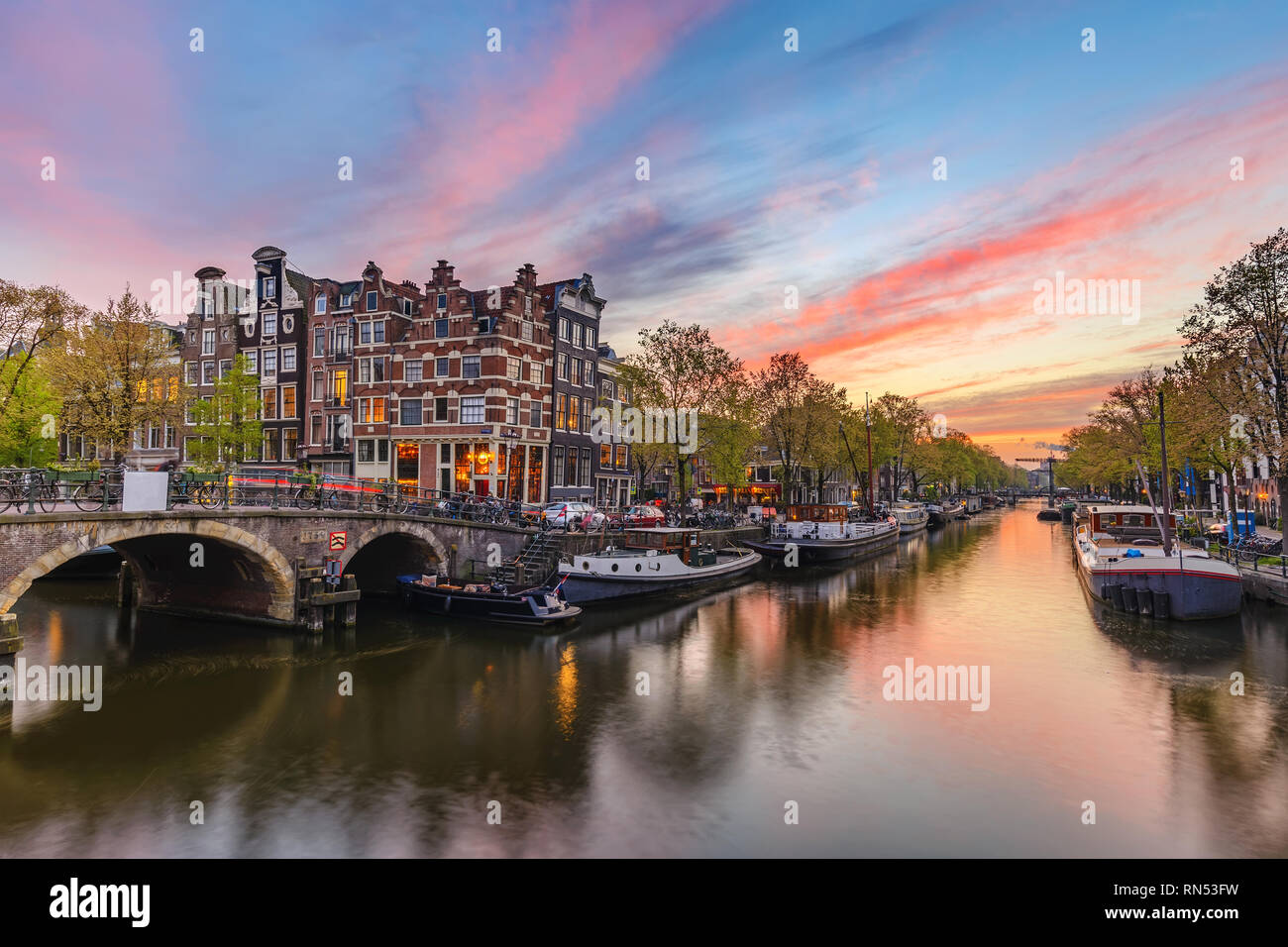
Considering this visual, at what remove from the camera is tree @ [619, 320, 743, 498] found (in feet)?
171

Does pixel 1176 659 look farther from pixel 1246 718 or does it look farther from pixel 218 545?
pixel 218 545

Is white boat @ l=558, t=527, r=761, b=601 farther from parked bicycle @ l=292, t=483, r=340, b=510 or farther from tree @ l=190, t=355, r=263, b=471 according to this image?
tree @ l=190, t=355, r=263, b=471

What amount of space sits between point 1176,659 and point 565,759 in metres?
23.2

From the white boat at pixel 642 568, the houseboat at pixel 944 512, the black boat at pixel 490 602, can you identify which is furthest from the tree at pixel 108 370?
the houseboat at pixel 944 512

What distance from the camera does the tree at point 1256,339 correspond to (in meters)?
33.4

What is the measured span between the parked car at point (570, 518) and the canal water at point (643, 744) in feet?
38.4

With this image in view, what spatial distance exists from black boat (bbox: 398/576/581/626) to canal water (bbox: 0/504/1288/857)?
3.57 ft

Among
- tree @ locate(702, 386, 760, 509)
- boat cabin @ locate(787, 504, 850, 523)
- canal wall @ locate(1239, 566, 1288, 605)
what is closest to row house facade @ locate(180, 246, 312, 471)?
tree @ locate(702, 386, 760, 509)

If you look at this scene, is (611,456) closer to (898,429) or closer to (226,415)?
(226,415)

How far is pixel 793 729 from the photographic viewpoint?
18750 millimetres

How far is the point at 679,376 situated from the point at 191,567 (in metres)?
33.8
